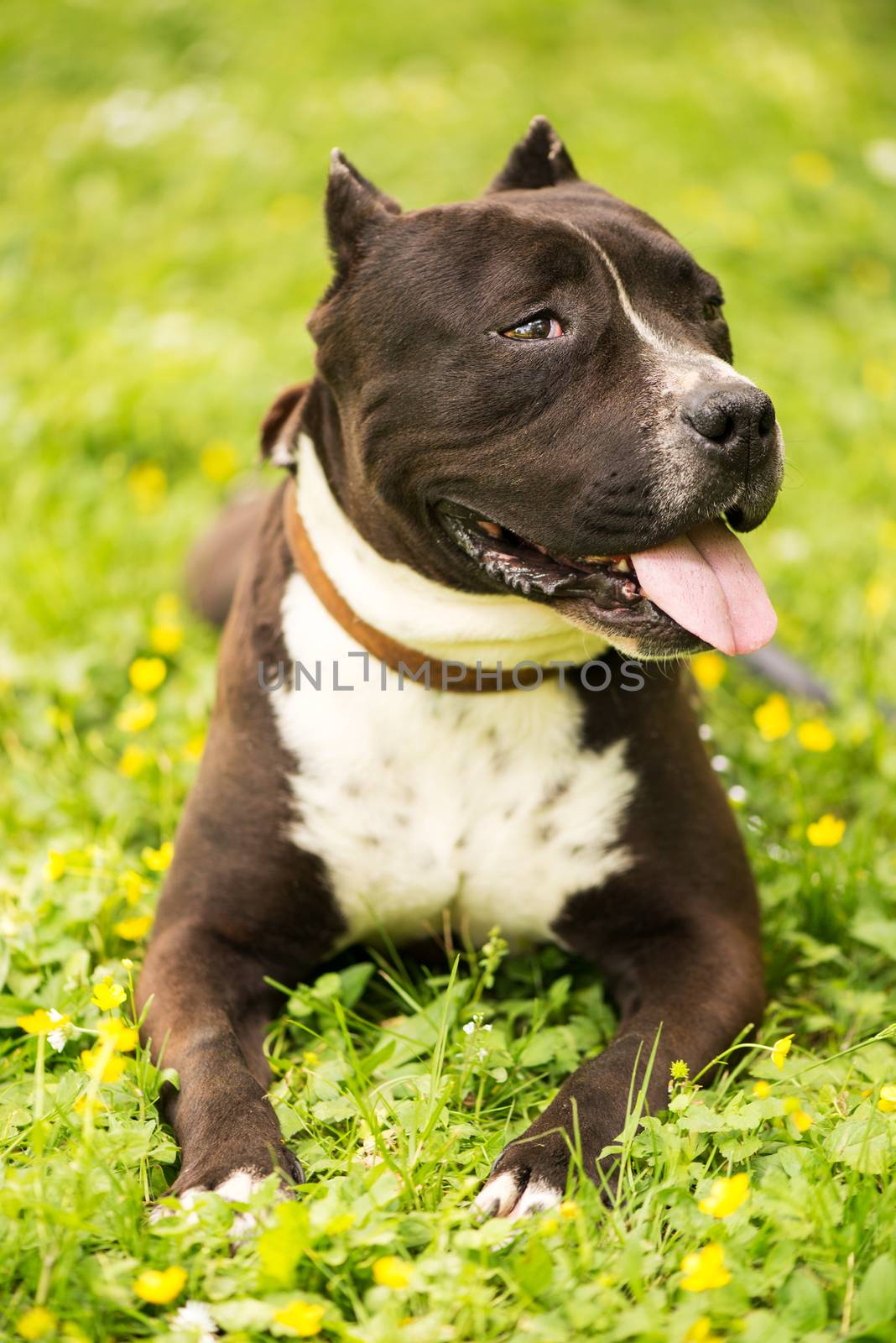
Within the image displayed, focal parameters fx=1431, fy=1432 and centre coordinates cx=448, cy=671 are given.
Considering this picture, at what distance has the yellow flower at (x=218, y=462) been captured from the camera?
5.45 metres

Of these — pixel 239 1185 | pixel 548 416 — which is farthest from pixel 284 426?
pixel 239 1185

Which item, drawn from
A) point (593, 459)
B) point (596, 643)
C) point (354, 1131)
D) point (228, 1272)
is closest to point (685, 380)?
point (593, 459)

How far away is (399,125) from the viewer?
803 centimetres

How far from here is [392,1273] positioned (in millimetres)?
1874

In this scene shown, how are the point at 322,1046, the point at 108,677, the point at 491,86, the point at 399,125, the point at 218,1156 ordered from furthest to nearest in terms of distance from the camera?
the point at 491,86 < the point at 399,125 < the point at 108,677 < the point at 322,1046 < the point at 218,1156

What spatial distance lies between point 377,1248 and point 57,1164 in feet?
1.61

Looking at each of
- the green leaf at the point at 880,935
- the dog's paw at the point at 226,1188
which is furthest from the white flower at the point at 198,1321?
the green leaf at the point at 880,935

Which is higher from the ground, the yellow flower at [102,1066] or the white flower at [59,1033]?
the yellow flower at [102,1066]

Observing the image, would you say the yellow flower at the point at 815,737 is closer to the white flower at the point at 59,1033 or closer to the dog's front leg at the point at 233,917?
the dog's front leg at the point at 233,917

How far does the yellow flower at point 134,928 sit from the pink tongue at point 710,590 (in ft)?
4.00

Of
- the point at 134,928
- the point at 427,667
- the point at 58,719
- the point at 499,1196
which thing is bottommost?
the point at 58,719

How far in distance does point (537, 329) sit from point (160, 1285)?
1683 millimetres

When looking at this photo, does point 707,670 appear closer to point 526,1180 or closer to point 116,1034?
point 526,1180

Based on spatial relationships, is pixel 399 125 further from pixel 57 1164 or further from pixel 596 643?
pixel 57 1164
